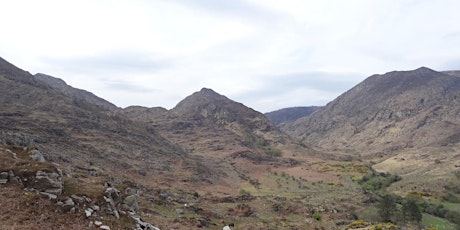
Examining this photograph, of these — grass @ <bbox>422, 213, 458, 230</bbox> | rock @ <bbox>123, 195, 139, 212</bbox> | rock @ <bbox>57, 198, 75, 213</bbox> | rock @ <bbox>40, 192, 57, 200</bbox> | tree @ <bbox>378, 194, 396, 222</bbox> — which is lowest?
grass @ <bbox>422, 213, 458, 230</bbox>

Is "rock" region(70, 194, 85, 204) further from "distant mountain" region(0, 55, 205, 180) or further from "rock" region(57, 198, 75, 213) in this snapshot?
"distant mountain" region(0, 55, 205, 180)

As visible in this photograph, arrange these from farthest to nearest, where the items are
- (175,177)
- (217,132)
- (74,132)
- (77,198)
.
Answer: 1. (217,132)
2. (74,132)
3. (175,177)
4. (77,198)

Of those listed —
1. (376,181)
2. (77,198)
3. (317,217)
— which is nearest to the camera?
(77,198)

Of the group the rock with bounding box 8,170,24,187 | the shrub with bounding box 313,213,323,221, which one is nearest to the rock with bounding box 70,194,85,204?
the rock with bounding box 8,170,24,187

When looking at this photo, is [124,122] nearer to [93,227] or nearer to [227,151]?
[227,151]

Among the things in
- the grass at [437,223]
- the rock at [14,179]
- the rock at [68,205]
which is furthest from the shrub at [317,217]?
the rock at [14,179]

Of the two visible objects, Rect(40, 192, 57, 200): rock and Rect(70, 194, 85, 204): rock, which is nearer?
Rect(40, 192, 57, 200): rock

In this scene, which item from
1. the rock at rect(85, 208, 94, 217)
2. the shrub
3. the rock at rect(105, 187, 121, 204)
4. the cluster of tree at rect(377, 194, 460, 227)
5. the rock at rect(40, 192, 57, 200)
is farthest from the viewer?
the shrub

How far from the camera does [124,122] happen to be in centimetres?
11544

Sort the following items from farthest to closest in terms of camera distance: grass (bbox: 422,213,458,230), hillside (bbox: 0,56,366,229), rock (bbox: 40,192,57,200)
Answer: grass (bbox: 422,213,458,230)
hillside (bbox: 0,56,366,229)
rock (bbox: 40,192,57,200)

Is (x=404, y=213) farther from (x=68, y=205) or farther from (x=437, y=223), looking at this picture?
(x=68, y=205)

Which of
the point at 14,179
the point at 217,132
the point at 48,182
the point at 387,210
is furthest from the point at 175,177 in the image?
the point at 217,132

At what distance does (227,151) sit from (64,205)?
11296 centimetres

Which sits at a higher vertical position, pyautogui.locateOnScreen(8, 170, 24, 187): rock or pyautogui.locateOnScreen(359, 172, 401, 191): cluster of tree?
pyautogui.locateOnScreen(8, 170, 24, 187): rock
